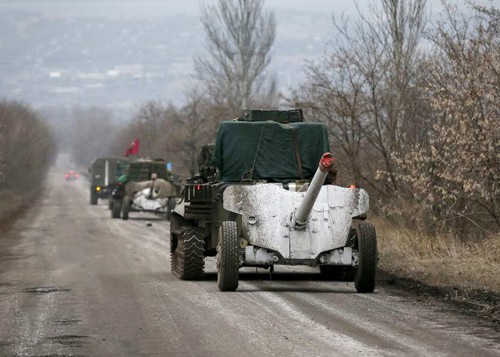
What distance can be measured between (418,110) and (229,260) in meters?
8.86

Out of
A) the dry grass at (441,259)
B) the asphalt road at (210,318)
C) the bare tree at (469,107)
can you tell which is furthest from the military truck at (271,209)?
the bare tree at (469,107)

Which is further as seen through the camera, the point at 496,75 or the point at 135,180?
the point at 135,180

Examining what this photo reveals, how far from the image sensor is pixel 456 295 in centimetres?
1617

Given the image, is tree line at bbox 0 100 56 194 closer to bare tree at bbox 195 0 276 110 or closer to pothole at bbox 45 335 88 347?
bare tree at bbox 195 0 276 110

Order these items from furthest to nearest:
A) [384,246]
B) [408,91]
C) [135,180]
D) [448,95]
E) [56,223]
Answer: [135,180] → [56,223] → [408,91] → [384,246] → [448,95]

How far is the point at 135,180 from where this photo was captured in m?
49.5

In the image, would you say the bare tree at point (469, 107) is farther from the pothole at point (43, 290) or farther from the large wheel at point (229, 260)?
the pothole at point (43, 290)

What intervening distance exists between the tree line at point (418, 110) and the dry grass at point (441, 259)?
46 centimetres

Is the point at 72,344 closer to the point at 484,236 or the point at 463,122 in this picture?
the point at 463,122

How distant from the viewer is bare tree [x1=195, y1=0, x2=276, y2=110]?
63.8 metres


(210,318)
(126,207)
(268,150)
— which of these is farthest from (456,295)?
(126,207)

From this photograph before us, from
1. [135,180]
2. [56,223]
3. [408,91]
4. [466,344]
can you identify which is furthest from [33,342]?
[135,180]

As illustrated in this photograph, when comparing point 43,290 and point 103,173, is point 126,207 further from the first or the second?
point 43,290

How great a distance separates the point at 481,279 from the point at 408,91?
872 cm
